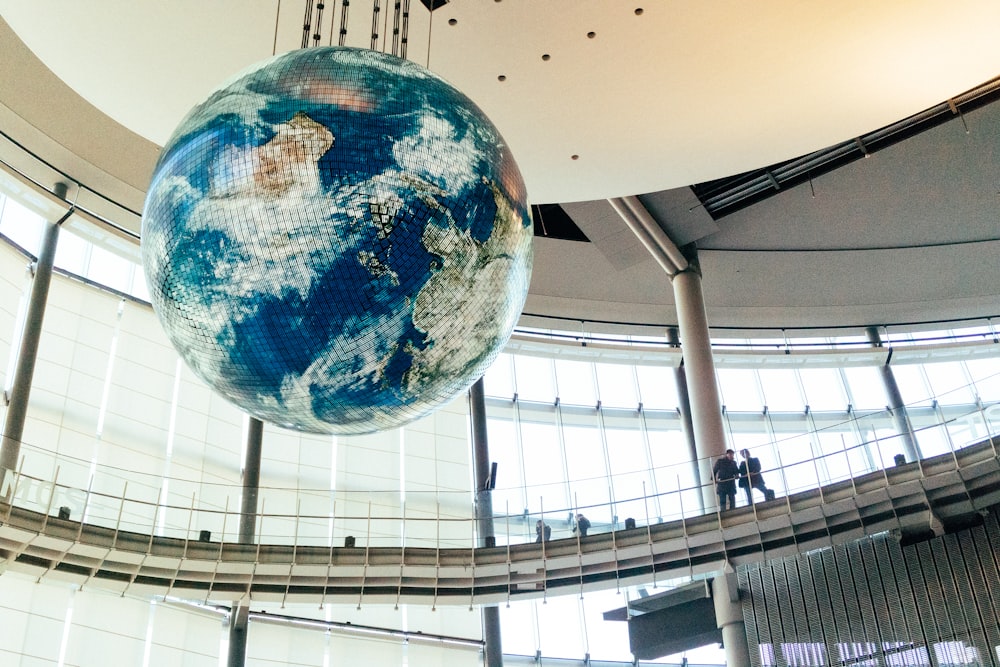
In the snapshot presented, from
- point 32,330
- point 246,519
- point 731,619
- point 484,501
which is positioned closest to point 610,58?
point 484,501

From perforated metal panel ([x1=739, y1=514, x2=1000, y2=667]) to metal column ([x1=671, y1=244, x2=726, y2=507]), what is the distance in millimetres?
3271

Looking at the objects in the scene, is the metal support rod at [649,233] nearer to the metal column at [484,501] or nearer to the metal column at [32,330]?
the metal column at [484,501]

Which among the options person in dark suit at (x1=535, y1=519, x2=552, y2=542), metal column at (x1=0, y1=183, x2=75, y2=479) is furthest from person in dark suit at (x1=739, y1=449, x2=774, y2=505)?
metal column at (x1=0, y1=183, x2=75, y2=479)

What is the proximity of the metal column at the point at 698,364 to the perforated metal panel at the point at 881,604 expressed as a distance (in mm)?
3271

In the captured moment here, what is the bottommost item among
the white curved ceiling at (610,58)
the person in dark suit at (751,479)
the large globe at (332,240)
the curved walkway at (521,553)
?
the large globe at (332,240)

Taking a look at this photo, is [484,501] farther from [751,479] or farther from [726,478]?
[751,479]

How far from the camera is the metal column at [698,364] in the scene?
22.8m

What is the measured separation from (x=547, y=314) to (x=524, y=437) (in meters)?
4.18

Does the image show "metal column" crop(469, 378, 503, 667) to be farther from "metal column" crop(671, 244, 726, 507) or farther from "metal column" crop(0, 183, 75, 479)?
"metal column" crop(0, 183, 75, 479)

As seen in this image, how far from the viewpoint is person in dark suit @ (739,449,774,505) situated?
1900cm

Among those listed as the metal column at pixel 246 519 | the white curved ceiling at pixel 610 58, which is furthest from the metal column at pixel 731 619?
the white curved ceiling at pixel 610 58

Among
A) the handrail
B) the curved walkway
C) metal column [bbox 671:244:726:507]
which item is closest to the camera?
the handrail

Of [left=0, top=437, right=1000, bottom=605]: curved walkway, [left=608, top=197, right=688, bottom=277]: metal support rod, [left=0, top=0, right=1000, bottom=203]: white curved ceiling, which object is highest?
[left=608, top=197, right=688, bottom=277]: metal support rod

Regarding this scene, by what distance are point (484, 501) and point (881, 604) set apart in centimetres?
859
